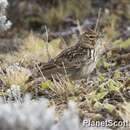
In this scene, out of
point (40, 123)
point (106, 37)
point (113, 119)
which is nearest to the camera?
point (40, 123)

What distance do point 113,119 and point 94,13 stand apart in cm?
821

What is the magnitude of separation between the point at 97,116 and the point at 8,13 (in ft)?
26.2

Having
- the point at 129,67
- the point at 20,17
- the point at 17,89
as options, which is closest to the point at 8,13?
the point at 20,17

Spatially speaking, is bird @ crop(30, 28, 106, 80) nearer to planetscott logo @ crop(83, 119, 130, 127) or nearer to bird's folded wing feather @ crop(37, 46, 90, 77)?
bird's folded wing feather @ crop(37, 46, 90, 77)

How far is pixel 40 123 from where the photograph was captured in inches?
173

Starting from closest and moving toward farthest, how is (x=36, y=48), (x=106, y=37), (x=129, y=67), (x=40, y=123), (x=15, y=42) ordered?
(x=40, y=123) < (x=129, y=67) < (x=36, y=48) < (x=106, y=37) < (x=15, y=42)

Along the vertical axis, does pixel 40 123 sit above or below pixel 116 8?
above

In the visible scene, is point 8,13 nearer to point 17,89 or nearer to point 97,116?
point 17,89

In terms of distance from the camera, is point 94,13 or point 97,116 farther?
point 94,13

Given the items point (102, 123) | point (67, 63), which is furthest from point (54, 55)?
point (102, 123)

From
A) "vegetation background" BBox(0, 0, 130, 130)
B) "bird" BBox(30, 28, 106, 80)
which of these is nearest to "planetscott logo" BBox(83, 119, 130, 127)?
"vegetation background" BBox(0, 0, 130, 130)

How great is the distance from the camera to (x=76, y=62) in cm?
700

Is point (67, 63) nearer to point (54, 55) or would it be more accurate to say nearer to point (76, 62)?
point (76, 62)

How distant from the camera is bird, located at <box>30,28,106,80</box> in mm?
6965
